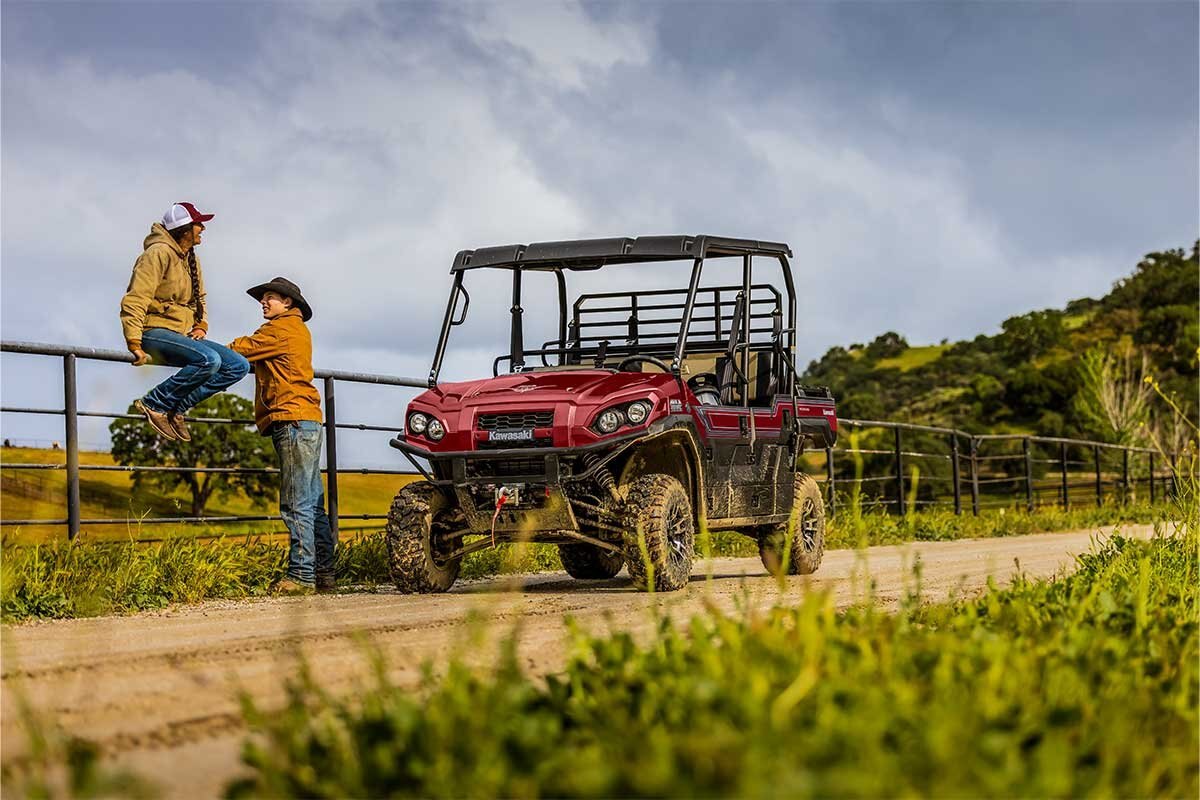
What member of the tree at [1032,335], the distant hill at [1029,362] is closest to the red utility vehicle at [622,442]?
the distant hill at [1029,362]

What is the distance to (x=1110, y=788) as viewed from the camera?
9.80ft

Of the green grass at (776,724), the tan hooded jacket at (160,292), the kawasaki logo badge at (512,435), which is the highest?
the tan hooded jacket at (160,292)

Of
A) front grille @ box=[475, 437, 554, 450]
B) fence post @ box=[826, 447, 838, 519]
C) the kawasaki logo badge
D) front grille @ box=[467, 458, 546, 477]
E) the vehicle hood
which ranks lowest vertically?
fence post @ box=[826, 447, 838, 519]

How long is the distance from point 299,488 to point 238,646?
143 inches

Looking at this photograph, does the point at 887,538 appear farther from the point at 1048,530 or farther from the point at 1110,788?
the point at 1110,788

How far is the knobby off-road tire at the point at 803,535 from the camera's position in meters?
→ 10.4

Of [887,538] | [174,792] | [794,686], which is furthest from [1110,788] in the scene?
[887,538]

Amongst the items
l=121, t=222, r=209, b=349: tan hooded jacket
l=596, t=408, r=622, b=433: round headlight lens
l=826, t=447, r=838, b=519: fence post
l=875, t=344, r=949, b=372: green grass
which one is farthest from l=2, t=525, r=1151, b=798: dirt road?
l=875, t=344, r=949, b=372: green grass

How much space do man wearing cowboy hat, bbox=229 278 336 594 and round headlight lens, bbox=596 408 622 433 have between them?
1997 millimetres

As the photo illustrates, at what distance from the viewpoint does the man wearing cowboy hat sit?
29.7ft

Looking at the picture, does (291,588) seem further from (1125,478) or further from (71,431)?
(1125,478)

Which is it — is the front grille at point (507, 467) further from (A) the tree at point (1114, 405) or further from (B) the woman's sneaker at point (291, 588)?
(A) the tree at point (1114, 405)

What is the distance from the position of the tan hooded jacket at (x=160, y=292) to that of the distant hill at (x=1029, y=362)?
48.5 meters

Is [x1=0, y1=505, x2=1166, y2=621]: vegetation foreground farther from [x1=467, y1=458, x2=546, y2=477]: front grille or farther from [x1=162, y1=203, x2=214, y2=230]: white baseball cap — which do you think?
[x1=162, y1=203, x2=214, y2=230]: white baseball cap
